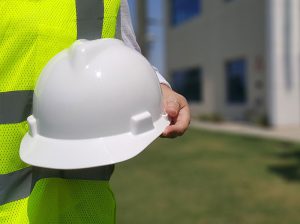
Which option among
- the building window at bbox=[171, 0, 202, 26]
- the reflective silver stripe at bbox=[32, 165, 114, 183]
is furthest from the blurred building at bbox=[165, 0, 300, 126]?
the reflective silver stripe at bbox=[32, 165, 114, 183]

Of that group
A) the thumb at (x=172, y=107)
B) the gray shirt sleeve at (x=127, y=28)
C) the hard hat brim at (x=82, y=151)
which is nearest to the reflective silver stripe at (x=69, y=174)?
the hard hat brim at (x=82, y=151)

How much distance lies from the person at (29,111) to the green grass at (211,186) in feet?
9.47

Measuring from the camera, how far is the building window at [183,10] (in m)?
19.4

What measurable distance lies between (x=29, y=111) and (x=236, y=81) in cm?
1522

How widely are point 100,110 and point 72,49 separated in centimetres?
16

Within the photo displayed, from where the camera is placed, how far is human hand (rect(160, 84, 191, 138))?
119cm

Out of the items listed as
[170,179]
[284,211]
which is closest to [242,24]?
[170,179]

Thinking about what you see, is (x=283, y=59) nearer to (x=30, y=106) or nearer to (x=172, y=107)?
(x=172, y=107)

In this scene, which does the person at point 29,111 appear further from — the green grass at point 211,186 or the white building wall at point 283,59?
the white building wall at point 283,59

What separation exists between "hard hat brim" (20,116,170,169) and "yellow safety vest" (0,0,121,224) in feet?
0.40

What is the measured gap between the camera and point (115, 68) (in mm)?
1054

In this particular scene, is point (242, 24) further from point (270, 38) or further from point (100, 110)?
point (100, 110)

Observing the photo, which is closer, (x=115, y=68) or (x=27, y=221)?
(x=115, y=68)

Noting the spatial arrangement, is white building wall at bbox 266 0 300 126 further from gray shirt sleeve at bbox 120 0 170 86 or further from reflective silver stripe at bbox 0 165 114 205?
reflective silver stripe at bbox 0 165 114 205
